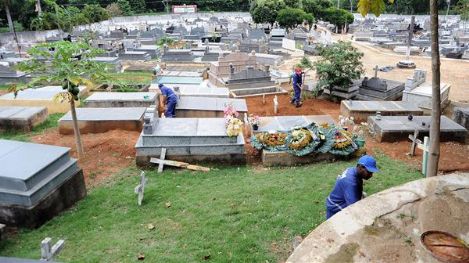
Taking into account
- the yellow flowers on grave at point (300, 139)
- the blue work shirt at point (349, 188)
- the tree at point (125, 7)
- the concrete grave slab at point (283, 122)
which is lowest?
the concrete grave slab at point (283, 122)

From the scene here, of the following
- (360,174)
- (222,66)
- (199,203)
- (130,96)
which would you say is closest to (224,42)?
(222,66)

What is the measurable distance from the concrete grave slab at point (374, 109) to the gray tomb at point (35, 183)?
896cm

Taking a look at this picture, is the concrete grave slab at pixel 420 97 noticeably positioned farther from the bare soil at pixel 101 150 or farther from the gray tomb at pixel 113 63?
the gray tomb at pixel 113 63

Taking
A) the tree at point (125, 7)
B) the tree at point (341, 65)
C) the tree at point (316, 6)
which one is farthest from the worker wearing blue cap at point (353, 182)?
the tree at point (125, 7)

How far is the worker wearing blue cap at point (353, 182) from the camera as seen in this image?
451 cm

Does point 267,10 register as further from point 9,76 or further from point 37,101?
point 37,101

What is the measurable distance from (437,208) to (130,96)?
11.2m

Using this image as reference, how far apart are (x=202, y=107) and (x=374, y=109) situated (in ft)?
18.6

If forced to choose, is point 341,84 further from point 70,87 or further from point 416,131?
point 70,87

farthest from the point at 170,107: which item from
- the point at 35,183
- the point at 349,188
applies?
the point at 349,188

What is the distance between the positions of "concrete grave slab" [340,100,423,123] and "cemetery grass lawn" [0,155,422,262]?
4392 mm

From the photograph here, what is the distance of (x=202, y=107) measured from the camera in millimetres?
12188

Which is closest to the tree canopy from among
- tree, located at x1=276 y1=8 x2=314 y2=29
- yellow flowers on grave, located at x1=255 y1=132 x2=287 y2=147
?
tree, located at x1=276 y1=8 x2=314 y2=29

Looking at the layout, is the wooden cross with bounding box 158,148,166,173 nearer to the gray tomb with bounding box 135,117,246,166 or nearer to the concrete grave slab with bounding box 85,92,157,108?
the gray tomb with bounding box 135,117,246,166
